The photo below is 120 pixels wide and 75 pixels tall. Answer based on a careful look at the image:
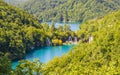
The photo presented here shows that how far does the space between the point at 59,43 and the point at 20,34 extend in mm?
13813

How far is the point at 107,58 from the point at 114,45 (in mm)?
4101

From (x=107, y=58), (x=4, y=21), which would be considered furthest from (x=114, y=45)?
(x=4, y=21)

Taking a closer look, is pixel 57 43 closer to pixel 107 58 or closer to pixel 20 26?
pixel 20 26

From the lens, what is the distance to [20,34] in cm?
9094

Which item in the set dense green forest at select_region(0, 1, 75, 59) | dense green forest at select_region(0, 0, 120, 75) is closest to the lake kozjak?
dense green forest at select_region(0, 1, 75, 59)

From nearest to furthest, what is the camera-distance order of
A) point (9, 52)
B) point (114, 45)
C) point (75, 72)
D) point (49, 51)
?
point (75, 72) < point (114, 45) < point (9, 52) < point (49, 51)

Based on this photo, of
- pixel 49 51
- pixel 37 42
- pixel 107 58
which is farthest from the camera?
pixel 37 42

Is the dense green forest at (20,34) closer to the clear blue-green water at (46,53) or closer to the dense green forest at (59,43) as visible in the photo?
the dense green forest at (59,43)

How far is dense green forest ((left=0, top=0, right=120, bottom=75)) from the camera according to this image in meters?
21.0

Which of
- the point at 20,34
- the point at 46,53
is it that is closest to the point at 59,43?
the point at 20,34

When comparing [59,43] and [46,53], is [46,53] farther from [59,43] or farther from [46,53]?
[59,43]

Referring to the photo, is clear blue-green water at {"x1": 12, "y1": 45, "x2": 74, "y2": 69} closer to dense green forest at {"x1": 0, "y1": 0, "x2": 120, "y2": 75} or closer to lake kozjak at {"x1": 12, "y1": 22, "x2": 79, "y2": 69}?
lake kozjak at {"x1": 12, "y1": 22, "x2": 79, "y2": 69}

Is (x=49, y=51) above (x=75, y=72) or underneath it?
underneath

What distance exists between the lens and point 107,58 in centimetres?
5069
